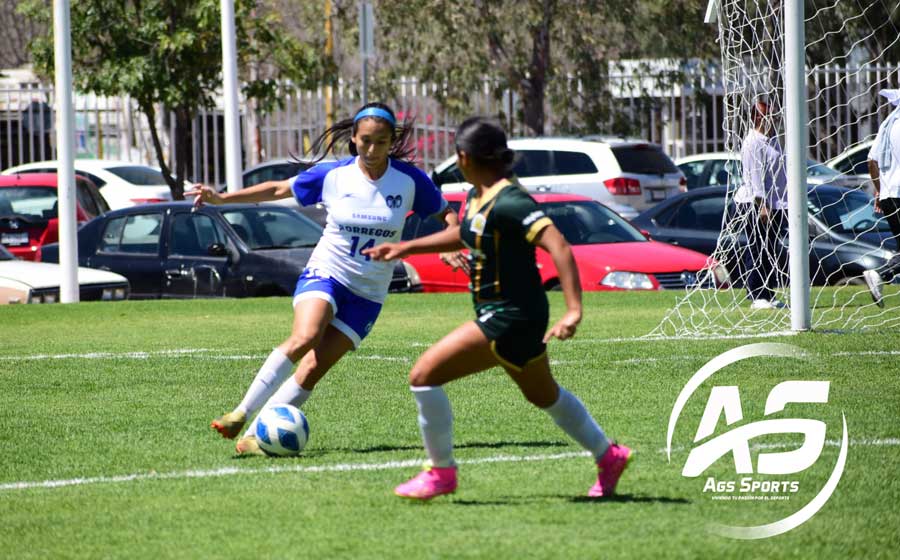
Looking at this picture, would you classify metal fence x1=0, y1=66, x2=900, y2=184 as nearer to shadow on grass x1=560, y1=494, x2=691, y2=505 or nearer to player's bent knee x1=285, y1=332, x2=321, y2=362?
player's bent knee x1=285, y1=332, x2=321, y2=362

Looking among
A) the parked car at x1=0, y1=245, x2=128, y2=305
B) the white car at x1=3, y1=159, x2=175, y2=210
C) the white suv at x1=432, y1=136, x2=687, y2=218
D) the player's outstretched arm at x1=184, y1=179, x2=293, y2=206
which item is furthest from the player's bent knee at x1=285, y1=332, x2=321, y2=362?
the white car at x1=3, y1=159, x2=175, y2=210

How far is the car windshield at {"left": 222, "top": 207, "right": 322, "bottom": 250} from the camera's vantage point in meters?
18.2

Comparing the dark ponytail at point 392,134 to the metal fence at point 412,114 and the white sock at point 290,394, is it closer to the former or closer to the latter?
the white sock at point 290,394

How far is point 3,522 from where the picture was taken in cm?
626

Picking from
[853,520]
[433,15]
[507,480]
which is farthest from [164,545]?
[433,15]

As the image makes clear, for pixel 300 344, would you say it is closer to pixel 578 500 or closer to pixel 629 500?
pixel 578 500

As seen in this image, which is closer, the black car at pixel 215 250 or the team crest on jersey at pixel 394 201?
the team crest on jersey at pixel 394 201

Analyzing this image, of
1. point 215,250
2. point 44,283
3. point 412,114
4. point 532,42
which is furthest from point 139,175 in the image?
point 215,250

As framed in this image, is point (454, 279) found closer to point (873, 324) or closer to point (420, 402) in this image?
point (873, 324)

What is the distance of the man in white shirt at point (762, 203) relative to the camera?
1450 cm

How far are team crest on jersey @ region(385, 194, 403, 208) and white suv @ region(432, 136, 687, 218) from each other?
17104 millimetres

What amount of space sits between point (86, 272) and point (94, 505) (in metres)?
12.7

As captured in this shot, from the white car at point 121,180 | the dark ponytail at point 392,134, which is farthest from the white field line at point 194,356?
the white car at point 121,180

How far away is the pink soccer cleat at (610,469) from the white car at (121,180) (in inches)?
967
